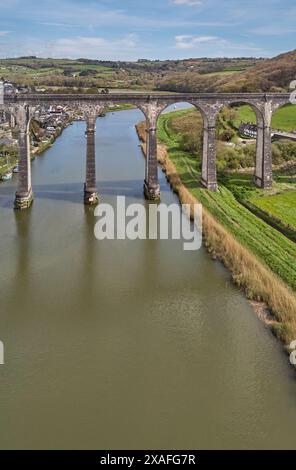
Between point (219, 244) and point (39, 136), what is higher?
point (39, 136)

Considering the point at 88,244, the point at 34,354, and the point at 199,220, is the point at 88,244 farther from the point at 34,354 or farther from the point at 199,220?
the point at 34,354

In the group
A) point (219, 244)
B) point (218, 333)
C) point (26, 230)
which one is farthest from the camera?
point (26, 230)

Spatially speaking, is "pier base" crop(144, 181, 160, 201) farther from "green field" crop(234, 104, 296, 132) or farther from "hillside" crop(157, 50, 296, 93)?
"hillside" crop(157, 50, 296, 93)

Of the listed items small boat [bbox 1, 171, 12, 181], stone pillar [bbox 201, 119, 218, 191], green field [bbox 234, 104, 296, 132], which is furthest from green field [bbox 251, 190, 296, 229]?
green field [bbox 234, 104, 296, 132]

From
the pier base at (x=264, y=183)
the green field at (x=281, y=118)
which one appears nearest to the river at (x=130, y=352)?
the pier base at (x=264, y=183)

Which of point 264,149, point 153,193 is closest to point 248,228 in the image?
point 153,193

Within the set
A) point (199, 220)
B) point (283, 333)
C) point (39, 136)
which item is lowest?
point (283, 333)

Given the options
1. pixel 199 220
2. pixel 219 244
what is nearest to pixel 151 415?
pixel 219 244
